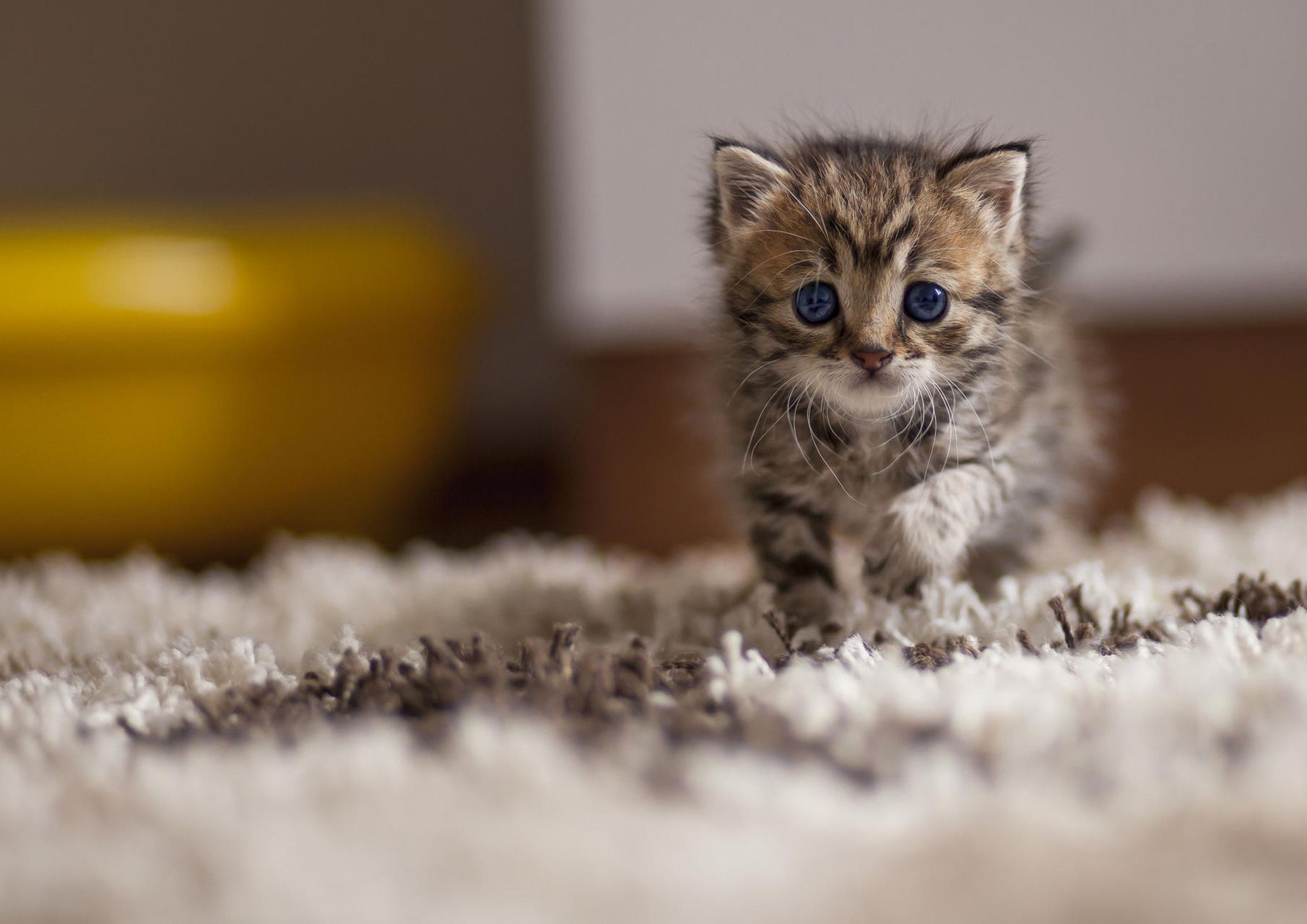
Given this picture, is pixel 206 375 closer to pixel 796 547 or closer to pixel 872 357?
pixel 796 547

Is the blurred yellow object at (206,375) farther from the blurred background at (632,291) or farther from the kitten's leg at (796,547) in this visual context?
the kitten's leg at (796,547)

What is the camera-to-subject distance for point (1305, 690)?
0.61 meters

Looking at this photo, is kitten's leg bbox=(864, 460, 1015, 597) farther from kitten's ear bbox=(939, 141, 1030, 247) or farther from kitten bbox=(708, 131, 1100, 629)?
kitten's ear bbox=(939, 141, 1030, 247)

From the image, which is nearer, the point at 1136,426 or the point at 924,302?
the point at 924,302

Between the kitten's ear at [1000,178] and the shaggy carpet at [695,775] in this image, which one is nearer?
the shaggy carpet at [695,775]

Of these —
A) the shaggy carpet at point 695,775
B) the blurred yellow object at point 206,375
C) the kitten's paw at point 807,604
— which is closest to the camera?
the shaggy carpet at point 695,775

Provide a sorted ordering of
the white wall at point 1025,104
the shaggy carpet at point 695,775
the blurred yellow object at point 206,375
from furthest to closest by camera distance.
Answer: the blurred yellow object at point 206,375, the white wall at point 1025,104, the shaggy carpet at point 695,775

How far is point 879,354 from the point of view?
3.09 ft

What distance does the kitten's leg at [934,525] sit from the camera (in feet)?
3.29

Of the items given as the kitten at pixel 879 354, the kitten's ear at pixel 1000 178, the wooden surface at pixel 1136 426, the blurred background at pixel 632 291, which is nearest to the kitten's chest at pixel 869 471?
the kitten at pixel 879 354

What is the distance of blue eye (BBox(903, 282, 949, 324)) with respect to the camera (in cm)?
98

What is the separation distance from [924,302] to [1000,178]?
0.13 m

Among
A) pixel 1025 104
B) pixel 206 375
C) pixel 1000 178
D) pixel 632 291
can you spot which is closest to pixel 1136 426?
pixel 1025 104

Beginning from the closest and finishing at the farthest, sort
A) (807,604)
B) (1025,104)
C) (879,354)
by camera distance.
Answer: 1. (879,354)
2. (807,604)
3. (1025,104)
